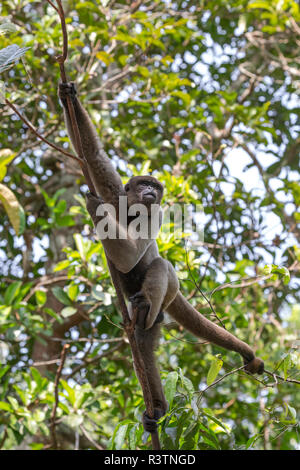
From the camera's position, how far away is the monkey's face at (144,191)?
4.09m

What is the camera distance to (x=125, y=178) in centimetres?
502

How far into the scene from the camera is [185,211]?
17.6 feet

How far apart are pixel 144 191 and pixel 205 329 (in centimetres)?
124

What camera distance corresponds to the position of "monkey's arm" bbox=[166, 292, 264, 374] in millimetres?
4211

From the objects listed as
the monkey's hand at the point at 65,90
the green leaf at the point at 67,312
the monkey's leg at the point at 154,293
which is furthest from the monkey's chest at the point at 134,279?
the monkey's hand at the point at 65,90

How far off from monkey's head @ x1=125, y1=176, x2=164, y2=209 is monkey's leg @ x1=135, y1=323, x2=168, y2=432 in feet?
3.29

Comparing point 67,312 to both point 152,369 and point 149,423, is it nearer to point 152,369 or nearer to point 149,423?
point 152,369

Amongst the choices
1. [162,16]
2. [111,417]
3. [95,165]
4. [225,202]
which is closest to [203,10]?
[162,16]

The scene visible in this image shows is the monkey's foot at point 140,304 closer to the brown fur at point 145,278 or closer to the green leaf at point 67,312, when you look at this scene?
the brown fur at point 145,278

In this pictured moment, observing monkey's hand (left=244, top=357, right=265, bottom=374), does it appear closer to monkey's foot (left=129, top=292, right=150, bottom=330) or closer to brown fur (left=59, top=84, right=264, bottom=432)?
brown fur (left=59, top=84, right=264, bottom=432)

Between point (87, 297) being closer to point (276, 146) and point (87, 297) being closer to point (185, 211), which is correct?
point (185, 211)

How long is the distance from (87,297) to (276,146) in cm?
408

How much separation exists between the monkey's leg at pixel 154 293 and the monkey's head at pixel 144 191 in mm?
489

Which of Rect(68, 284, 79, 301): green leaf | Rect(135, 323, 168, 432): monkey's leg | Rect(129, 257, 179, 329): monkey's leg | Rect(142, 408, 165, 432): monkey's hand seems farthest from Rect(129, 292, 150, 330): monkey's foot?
Rect(68, 284, 79, 301): green leaf
